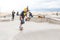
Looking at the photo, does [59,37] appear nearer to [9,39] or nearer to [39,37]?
[39,37]

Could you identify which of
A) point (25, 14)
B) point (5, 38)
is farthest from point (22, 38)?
point (25, 14)

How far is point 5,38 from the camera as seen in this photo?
588 cm

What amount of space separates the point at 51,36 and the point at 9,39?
4.45 ft

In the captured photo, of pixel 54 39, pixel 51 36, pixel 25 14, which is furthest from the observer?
pixel 25 14

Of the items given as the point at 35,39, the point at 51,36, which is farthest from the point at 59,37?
the point at 35,39

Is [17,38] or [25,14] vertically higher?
[25,14]

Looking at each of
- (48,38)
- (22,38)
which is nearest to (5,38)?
(22,38)

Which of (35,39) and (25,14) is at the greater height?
(25,14)

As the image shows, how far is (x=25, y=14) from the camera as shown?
7191 mm

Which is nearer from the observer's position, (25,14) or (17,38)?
(17,38)

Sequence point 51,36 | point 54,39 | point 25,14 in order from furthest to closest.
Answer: point 25,14 < point 51,36 < point 54,39

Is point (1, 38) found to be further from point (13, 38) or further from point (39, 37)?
point (39, 37)

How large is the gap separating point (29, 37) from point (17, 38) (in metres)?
0.40

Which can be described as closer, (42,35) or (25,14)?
(42,35)
